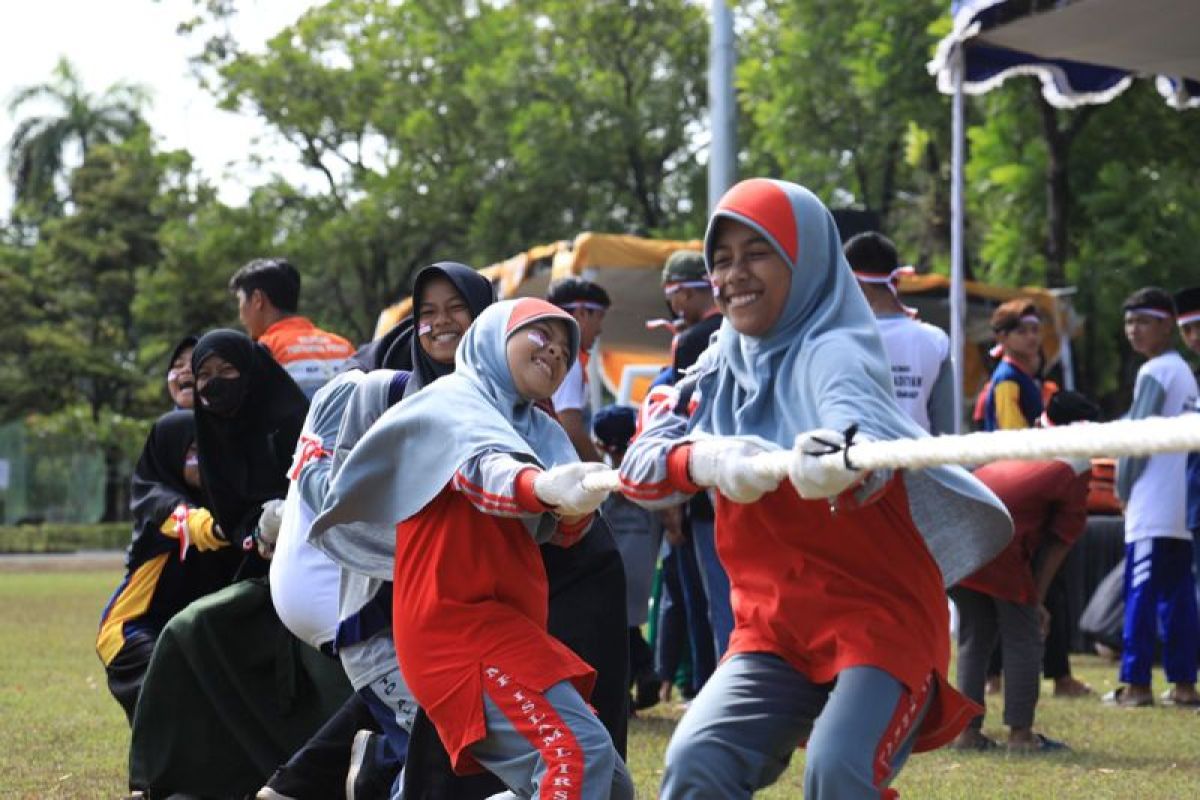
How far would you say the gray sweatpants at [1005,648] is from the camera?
25.3 ft

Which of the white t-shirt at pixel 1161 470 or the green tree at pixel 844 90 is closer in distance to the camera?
the white t-shirt at pixel 1161 470

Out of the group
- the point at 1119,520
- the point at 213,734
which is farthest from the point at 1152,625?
the point at 213,734

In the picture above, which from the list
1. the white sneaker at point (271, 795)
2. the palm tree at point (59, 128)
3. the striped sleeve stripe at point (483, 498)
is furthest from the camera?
the palm tree at point (59, 128)

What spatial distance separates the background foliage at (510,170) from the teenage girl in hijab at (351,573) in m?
15.3

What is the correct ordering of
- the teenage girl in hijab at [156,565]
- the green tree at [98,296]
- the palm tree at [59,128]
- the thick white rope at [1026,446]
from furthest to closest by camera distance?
the palm tree at [59,128] < the green tree at [98,296] < the teenage girl in hijab at [156,565] < the thick white rope at [1026,446]

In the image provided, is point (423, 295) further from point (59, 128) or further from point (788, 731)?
point (59, 128)

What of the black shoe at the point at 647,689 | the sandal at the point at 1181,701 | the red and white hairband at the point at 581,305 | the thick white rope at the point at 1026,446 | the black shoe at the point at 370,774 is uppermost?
the red and white hairband at the point at 581,305

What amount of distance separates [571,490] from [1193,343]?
5.71 m

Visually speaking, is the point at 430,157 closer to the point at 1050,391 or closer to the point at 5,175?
the point at 5,175

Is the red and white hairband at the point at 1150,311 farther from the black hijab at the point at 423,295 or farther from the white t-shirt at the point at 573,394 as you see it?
the black hijab at the point at 423,295

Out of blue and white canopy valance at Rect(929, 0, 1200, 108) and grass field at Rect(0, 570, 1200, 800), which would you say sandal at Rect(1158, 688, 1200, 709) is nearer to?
grass field at Rect(0, 570, 1200, 800)

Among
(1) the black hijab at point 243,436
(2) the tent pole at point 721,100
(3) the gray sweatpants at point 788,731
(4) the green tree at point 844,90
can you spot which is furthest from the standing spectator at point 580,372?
(4) the green tree at point 844,90

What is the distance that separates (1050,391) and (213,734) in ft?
18.5

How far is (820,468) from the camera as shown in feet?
10.7
